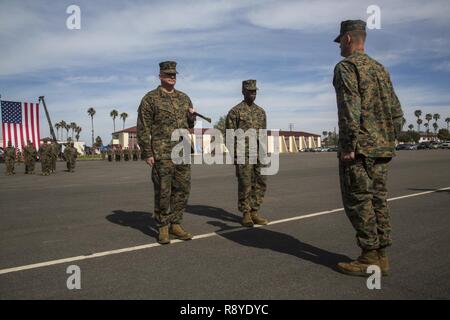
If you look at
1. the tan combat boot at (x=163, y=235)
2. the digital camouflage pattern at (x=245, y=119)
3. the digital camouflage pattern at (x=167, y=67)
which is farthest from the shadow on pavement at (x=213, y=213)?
the digital camouflage pattern at (x=167, y=67)

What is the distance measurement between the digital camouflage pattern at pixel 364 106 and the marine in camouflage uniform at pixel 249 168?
2683mm

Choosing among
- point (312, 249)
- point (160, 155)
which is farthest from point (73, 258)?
point (312, 249)

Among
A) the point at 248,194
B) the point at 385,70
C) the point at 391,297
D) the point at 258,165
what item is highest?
the point at 385,70

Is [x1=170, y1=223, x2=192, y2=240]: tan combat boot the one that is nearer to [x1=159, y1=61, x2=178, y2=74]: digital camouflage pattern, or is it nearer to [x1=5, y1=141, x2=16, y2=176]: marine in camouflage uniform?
[x1=159, y1=61, x2=178, y2=74]: digital camouflage pattern

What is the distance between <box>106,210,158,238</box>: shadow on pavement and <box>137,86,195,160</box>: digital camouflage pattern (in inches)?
48.3

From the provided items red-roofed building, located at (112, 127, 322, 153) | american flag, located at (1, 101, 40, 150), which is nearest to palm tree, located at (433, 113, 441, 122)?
red-roofed building, located at (112, 127, 322, 153)

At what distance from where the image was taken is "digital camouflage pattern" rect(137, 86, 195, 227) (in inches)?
202

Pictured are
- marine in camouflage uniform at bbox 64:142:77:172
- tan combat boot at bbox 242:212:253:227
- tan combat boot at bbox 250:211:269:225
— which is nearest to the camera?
tan combat boot at bbox 242:212:253:227

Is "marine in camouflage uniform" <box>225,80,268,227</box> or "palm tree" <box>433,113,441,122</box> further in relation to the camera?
"palm tree" <box>433,113,441,122</box>

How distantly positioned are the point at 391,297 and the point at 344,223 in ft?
10.1

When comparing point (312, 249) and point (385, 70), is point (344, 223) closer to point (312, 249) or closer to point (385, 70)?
point (312, 249)

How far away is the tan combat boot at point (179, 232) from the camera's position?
5141 millimetres

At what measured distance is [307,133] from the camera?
141 metres

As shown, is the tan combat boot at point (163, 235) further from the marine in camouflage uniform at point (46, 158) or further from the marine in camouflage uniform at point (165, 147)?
the marine in camouflage uniform at point (46, 158)
